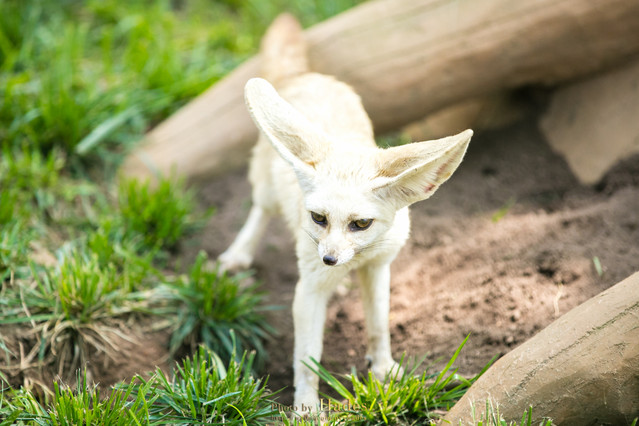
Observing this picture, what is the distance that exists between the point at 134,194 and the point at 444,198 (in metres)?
2.37

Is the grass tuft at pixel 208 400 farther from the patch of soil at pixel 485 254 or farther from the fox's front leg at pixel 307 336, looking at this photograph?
the patch of soil at pixel 485 254

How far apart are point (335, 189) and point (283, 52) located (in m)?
2.16

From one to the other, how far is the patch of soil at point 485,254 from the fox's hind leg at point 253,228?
178 millimetres

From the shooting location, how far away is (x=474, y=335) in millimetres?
3461

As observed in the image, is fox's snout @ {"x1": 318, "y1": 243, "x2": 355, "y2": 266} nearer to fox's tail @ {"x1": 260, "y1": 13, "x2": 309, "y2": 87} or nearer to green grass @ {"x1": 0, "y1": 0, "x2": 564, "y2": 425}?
green grass @ {"x1": 0, "y1": 0, "x2": 564, "y2": 425}

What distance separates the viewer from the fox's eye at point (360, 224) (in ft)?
9.20

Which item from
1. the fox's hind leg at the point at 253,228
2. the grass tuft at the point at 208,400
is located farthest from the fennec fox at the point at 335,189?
the grass tuft at the point at 208,400

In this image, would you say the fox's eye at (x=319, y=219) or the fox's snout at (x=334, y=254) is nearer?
the fox's snout at (x=334, y=254)

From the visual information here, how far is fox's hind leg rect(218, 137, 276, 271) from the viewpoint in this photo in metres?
4.37

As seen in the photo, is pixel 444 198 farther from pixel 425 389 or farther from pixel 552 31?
pixel 425 389

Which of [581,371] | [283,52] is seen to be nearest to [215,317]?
[283,52]

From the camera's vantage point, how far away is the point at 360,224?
2812mm

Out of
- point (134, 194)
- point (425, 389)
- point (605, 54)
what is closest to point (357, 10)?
point (605, 54)

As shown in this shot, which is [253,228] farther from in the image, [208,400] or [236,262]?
[208,400]
